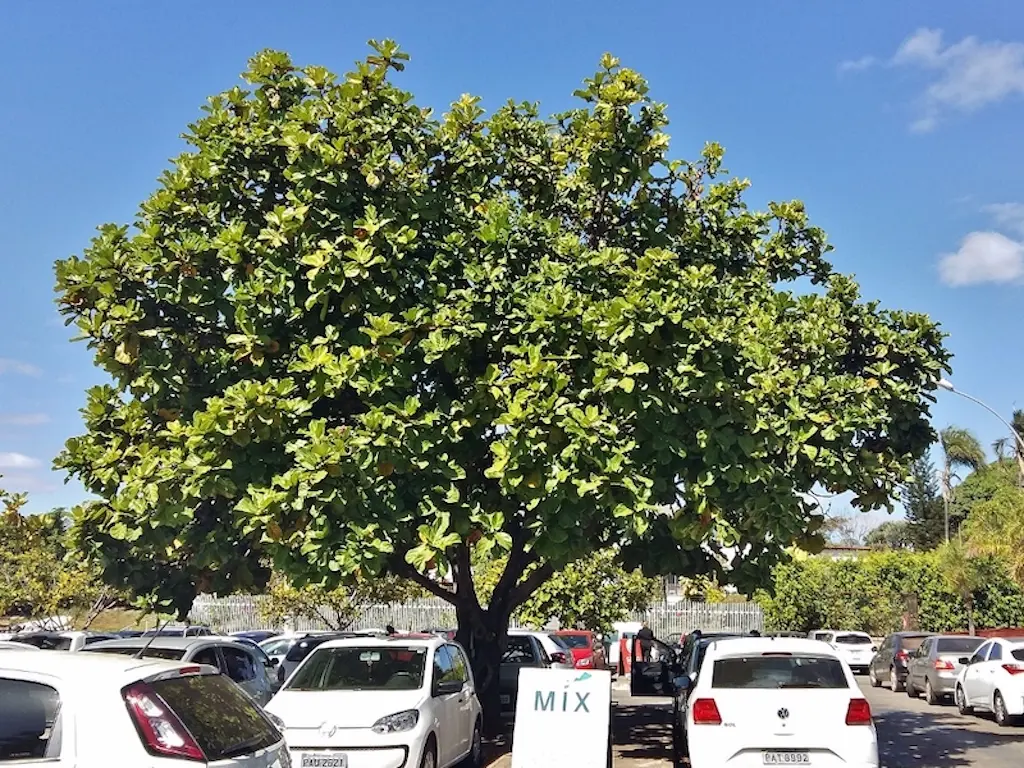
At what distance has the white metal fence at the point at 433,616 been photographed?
43062 millimetres

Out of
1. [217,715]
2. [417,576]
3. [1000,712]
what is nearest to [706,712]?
[417,576]

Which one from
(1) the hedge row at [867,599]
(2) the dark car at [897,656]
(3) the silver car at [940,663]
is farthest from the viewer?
(1) the hedge row at [867,599]

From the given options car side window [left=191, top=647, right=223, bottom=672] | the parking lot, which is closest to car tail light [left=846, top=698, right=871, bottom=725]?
the parking lot

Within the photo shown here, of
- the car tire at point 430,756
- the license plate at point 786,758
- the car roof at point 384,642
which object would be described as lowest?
the car tire at point 430,756

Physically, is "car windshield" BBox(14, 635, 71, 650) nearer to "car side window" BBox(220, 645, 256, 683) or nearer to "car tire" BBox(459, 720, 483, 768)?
"car side window" BBox(220, 645, 256, 683)

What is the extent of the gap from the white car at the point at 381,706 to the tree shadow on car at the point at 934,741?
6.35m

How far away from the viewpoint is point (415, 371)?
13305 millimetres

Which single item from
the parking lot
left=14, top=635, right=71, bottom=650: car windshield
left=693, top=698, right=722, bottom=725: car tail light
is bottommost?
the parking lot

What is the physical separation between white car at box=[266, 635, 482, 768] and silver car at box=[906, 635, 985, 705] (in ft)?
51.5

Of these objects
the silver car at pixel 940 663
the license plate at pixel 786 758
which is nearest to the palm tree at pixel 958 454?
the silver car at pixel 940 663

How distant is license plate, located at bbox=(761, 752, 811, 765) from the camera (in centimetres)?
1034

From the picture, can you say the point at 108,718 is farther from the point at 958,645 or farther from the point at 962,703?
the point at 958,645

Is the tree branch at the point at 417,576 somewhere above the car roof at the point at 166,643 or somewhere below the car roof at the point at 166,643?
above

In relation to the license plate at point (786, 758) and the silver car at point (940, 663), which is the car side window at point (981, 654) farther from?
the license plate at point (786, 758)
